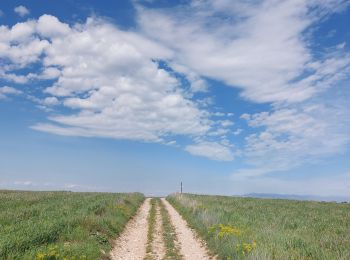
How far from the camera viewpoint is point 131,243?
754 inches

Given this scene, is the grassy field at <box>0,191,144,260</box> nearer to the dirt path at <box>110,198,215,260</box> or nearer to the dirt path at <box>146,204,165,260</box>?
the dirt path at <box>110,198,215,260</box>

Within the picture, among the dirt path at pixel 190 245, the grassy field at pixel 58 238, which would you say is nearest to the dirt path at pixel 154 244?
the dirt path at pixel 190 245

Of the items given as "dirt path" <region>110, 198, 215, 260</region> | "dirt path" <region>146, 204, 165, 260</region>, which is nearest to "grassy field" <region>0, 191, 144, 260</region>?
"dirt path" <region>110, 198, 215, 260</region>

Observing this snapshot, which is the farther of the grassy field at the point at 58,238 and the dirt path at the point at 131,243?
the dirt path at the point at 131,243

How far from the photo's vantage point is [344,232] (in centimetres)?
2114

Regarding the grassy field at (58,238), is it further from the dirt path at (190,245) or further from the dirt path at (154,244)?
the dirt path at (190,245)

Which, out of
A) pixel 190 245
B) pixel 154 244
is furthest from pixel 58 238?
pixel 190 245

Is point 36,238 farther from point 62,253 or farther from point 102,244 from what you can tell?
point 102,244

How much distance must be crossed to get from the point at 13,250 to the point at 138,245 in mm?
7599

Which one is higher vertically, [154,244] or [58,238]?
[58,238]

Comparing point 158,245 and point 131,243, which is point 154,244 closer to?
point 158,245

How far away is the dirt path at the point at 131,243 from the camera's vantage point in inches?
639

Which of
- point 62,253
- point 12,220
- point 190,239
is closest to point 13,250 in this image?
point 62,253

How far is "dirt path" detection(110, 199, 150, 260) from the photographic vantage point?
16.2 m
